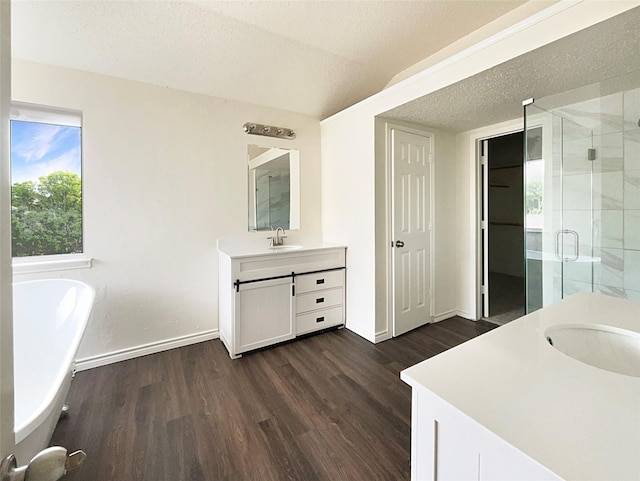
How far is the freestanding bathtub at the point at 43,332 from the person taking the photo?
147cm

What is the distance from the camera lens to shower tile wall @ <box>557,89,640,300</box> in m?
2.06

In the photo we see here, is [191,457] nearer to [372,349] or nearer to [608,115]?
[372,349]

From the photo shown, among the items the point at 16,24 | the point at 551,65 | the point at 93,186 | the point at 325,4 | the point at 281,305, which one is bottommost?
the point at 281,305

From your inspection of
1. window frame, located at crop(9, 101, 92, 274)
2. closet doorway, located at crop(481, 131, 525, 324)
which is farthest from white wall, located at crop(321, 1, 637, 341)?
window frame, located at crop(9, 101, 92, 274)

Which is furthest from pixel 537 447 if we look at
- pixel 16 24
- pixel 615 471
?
pixel 16 24

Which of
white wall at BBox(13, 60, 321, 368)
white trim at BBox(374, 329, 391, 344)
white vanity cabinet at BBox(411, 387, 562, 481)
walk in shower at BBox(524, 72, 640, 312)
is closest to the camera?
white vanity cabinet at BBox(411, 387, 562, 481)

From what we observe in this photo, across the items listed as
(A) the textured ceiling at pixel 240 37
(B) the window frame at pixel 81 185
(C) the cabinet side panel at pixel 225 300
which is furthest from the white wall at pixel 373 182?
(B) the window frame at pixel 81 185

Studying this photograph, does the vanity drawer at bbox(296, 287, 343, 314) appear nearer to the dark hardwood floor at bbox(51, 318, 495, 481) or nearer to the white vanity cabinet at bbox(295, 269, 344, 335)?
the white vanity cabinet at bbox(295, 269, 344, 335)

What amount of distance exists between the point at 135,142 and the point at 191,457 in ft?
7.78

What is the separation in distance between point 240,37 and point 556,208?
294 centimetres

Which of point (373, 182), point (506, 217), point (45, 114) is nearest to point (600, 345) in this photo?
point (373, 182)

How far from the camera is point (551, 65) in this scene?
1745 mm

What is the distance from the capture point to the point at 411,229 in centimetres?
297

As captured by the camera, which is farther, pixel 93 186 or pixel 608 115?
pixel 93 186
